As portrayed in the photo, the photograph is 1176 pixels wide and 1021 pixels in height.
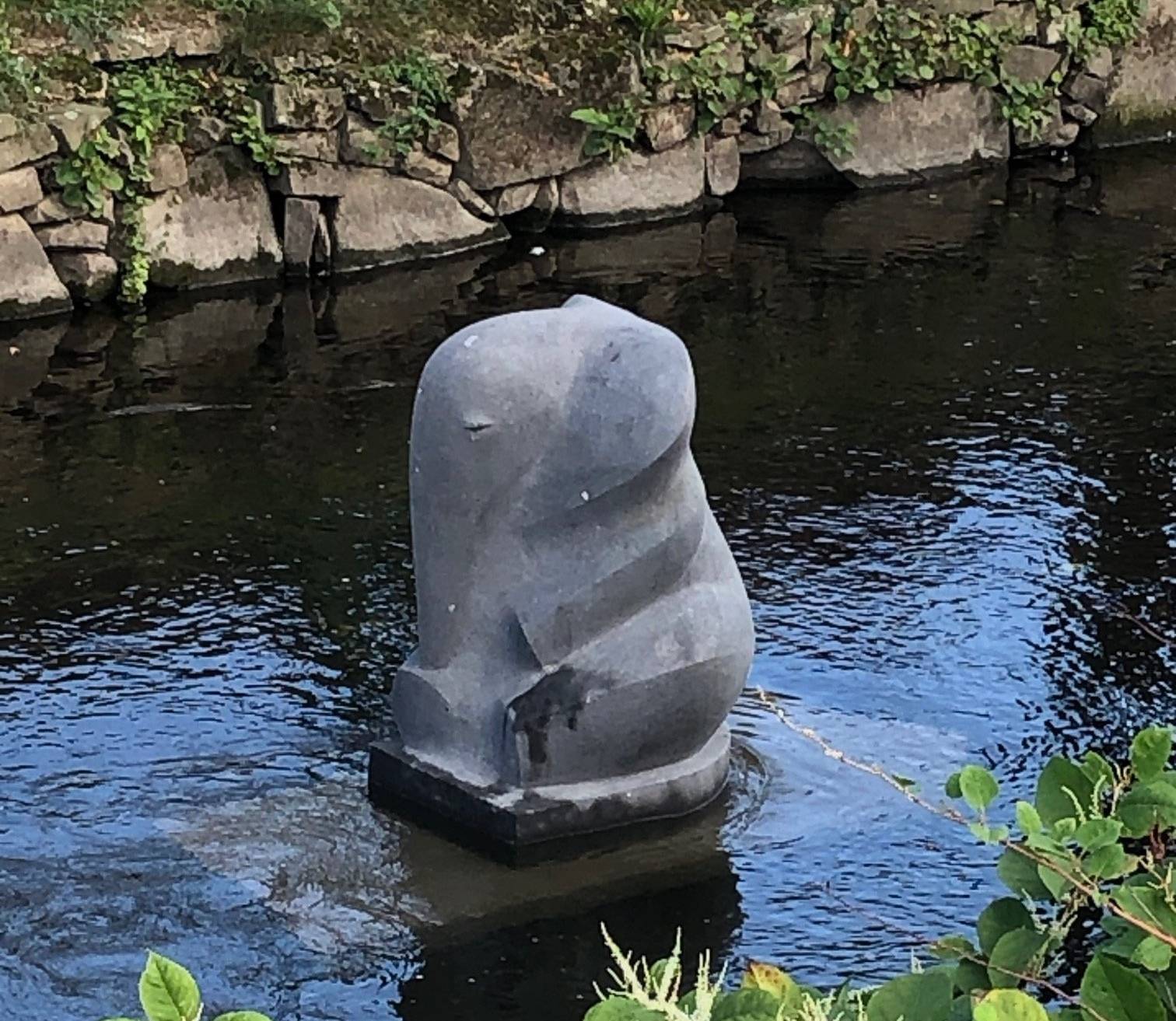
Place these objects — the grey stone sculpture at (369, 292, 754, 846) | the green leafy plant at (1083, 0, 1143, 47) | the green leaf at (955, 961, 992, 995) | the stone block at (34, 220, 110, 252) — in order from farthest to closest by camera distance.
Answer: the green leafy plant at (1083, 0, 1143, 47)
the stone block at (34, 220, 110, 252)
the grey stone sculpture at (369, 292, 754, 846)
the green leaf at (955, 961, 992, 995)

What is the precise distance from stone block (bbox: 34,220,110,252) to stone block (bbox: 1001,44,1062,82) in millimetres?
5635

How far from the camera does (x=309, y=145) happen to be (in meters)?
10.4

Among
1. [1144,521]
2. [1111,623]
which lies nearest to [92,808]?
[1111,623]

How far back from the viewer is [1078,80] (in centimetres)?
1332

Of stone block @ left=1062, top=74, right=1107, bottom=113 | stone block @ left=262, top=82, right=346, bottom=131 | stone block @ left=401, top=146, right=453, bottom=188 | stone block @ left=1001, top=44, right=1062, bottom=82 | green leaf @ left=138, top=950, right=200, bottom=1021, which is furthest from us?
stone block @ left=1062, top=74, right=1107, bottom=113

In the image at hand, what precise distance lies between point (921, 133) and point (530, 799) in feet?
27.6

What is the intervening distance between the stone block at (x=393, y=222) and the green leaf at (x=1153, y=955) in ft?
28.2

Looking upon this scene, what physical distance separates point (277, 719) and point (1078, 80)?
9.03 metres

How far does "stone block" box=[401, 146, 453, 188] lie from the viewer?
10.7 m

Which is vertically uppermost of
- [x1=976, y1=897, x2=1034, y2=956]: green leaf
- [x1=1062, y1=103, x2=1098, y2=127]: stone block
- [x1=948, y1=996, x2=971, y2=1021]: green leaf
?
[x1=976, y1=897, x2=1034, y2=956]: green leaf

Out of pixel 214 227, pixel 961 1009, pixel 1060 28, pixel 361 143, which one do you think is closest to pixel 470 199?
pixel 361 143

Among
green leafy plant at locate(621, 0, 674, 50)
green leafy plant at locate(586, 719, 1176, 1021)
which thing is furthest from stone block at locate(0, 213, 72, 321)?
green leafy plant at locate(586, 719, 1176, 1021)

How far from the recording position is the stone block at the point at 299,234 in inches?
412

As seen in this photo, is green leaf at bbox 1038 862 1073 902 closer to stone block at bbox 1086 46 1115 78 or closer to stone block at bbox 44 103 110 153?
stone block at bbox 44 103 110 153
